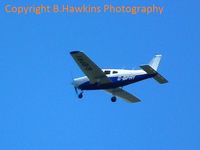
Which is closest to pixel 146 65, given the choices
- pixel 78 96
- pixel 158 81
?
pixel 158 81

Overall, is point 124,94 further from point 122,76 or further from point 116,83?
point 122,76

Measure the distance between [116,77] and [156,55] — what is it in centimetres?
473

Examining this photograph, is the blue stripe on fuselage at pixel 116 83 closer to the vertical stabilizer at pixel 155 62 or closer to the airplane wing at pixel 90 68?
the airplane wing at pixel 90 68

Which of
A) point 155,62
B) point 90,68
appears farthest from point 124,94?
point 90,68

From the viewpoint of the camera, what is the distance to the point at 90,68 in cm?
6531

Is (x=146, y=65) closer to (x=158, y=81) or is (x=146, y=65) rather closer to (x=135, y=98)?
(x=158, y=81)

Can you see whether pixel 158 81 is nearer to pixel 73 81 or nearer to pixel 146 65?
pixel 146 65

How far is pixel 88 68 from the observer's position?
65.3 m

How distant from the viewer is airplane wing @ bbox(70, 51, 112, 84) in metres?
64.3

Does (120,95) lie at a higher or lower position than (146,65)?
lower

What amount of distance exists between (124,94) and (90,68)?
589 centimetres

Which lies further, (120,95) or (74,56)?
(120,95)

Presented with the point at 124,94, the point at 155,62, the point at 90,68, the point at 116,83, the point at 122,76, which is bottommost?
the point at 124,94

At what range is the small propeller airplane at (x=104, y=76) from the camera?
2544 inches
